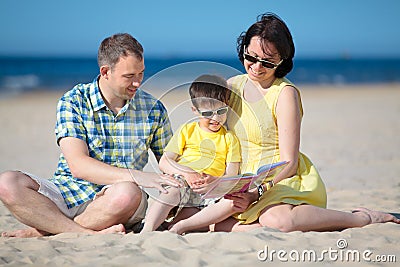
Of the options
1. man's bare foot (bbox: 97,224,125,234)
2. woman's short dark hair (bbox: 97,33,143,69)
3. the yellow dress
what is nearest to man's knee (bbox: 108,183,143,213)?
man's bare foot (bbox: 97,224,125,234)

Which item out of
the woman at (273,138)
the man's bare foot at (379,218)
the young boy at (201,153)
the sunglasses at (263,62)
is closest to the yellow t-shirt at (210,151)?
the young boy at (201,153)

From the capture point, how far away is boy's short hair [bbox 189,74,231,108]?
12.1 feet

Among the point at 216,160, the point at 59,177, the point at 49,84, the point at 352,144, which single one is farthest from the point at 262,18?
the point at 49,84

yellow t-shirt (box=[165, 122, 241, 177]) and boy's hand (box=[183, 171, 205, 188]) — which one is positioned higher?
yellow t-shirt (box=[165, 122, 241, 177])

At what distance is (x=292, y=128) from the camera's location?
383 cm

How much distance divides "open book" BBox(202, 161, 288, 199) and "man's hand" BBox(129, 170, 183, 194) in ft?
0.75

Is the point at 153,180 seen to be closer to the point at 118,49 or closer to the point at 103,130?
the point at 103,130

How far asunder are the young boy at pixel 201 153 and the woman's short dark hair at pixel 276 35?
390mm

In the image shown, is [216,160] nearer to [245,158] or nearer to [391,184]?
[245,158]

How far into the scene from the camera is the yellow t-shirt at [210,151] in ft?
12.4

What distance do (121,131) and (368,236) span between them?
1.77 metres
